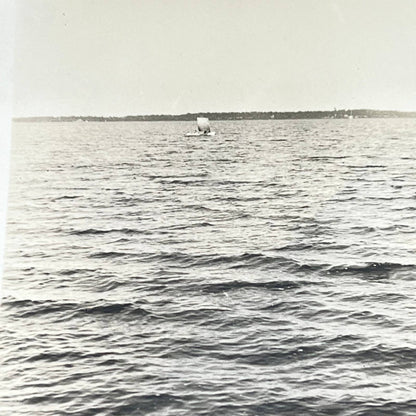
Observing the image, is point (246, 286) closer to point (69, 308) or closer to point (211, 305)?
point (211, 305)

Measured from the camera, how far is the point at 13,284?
13414 mm

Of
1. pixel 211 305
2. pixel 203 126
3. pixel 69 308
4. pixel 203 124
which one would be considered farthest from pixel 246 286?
pixel 203 126

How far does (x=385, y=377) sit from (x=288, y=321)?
2.55 metres

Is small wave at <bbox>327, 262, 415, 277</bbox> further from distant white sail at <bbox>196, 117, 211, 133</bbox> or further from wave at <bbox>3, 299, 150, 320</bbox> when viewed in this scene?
distant white sail at <bbox>196, 117, 211, 133</bbox>

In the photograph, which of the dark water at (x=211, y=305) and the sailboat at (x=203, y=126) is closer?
the dark water at (x=211, y=305)

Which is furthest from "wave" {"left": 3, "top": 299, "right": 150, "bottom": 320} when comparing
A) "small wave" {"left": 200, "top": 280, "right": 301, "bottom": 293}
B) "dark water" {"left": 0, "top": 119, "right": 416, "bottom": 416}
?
"small wave" {"left": 200, "top": 280, "right": 301, "bottom": 293}

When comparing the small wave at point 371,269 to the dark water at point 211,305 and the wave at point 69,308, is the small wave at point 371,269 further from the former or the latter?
the wave at point 69,308

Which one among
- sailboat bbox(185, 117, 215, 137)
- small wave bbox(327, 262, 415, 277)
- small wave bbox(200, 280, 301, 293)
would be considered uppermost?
sailboat bbox(185, 117, 215, 137)

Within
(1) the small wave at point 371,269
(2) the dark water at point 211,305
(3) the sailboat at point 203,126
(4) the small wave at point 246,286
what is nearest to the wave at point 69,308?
(2) the dark water at point 211,305

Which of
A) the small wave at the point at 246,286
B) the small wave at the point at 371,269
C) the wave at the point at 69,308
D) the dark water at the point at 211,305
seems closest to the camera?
the dark water at the point at 211,305

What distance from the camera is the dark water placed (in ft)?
27.5

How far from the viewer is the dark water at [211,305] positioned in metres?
8.38

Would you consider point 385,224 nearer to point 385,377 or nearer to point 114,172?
point 385,377

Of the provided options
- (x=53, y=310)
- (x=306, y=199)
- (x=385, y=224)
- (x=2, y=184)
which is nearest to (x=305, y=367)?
(x=53, y=310)
